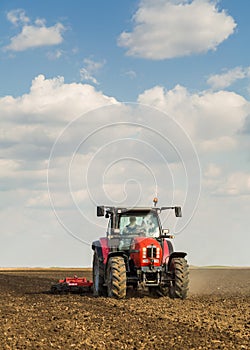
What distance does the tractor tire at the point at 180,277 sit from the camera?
17.4 m

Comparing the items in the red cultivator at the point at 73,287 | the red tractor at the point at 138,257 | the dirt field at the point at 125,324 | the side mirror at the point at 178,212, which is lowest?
the dirt field at the point at 125,324

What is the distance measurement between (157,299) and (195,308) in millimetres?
2420

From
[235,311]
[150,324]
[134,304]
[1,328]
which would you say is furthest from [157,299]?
[1,328]

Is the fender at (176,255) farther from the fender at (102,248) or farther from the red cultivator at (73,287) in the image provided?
the red cultivator at (73,287)

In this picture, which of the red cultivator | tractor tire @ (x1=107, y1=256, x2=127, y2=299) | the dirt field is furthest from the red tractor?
the red cultivator

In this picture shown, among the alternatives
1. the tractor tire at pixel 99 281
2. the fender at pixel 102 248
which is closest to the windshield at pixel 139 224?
the fender at pixel 102 248

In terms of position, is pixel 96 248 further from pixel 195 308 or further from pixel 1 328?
pixel 1 328

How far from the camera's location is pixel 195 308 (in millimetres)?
15312

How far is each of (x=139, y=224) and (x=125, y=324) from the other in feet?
21.8

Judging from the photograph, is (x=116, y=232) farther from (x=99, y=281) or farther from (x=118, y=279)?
(x=118, y=279)

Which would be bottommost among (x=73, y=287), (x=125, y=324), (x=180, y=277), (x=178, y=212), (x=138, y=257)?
(x=125, y=324)

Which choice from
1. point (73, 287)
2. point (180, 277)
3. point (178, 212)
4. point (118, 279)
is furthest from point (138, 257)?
point (73, 287)

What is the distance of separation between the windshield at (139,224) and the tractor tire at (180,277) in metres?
1.39

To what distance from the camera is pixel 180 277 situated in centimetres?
1738
